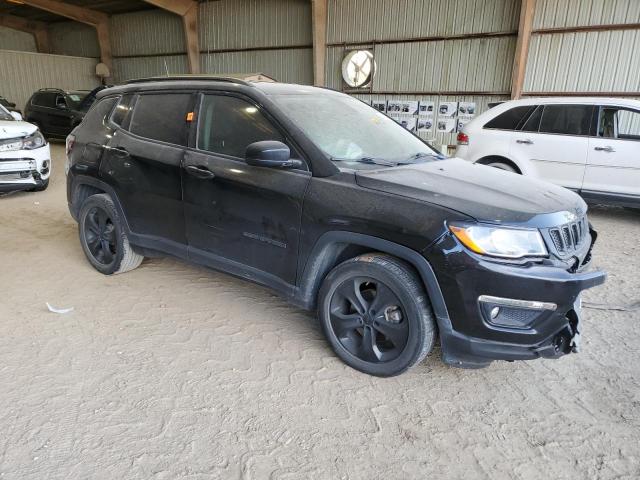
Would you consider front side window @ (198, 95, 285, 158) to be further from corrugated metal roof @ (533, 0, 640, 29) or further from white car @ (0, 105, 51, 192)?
corrugated metal roof @ (533, 0, 640, 29)

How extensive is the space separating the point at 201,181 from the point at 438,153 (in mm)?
1796

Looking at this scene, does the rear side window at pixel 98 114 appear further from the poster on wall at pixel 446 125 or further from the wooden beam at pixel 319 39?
the wooden beam at pixel 319 39

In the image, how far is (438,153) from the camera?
356 centimetres

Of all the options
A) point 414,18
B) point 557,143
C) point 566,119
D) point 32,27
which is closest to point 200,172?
point 557,143

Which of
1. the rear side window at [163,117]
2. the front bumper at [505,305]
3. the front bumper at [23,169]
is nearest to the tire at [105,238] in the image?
the rear side window at [163,117]

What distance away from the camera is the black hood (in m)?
2.33

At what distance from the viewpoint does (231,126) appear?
3.18 m

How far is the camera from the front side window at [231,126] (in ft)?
9.95

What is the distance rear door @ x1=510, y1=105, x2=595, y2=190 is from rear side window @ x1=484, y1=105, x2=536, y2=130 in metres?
0.10

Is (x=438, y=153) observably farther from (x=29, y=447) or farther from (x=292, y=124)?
(x=29, y=447)

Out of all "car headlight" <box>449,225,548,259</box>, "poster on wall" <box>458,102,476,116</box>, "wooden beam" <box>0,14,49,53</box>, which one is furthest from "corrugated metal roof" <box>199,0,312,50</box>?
"car headlight" <box>449,225,548,259</box>

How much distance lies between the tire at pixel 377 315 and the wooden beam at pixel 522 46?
34.5 feet

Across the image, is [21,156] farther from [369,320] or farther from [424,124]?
[424,124]

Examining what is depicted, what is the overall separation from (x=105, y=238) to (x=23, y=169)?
415 centimetres
